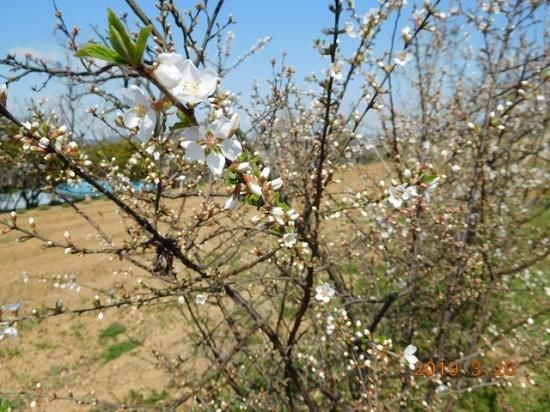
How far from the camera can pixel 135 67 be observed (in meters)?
0.78

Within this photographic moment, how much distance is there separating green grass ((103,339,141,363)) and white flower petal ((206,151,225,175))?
628 centimetres

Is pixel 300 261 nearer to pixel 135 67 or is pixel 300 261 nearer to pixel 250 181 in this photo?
pixel 250 181

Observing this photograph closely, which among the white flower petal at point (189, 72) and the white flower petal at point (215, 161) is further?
the white flower petal at point (215, 161)

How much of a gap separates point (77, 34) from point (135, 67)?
253 centimetres

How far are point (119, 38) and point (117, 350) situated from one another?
6866mm

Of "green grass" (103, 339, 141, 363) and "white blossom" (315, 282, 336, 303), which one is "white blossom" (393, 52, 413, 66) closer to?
"white blossom" (315, 282, 336, 303)

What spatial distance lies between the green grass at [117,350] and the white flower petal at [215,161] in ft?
20.6

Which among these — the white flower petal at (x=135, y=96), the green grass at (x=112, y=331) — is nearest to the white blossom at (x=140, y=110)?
the white flower petal at (x=135, y=96)

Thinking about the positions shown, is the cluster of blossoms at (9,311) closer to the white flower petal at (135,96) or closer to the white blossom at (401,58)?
the white flower petal at (135,96)

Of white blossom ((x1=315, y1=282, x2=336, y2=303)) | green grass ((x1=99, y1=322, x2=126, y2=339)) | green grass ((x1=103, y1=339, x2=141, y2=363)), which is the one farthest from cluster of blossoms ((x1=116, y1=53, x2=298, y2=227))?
green grass ((x1=99, y1=322, x2=126, y2=339))

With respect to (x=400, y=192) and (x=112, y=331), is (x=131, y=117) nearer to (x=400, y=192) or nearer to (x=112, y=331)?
(x=400, y=192)

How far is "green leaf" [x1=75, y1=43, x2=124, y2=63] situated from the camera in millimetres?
759

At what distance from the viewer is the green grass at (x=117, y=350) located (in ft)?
21.4

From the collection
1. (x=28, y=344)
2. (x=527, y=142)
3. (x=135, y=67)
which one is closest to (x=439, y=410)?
(x=135, y=67)
